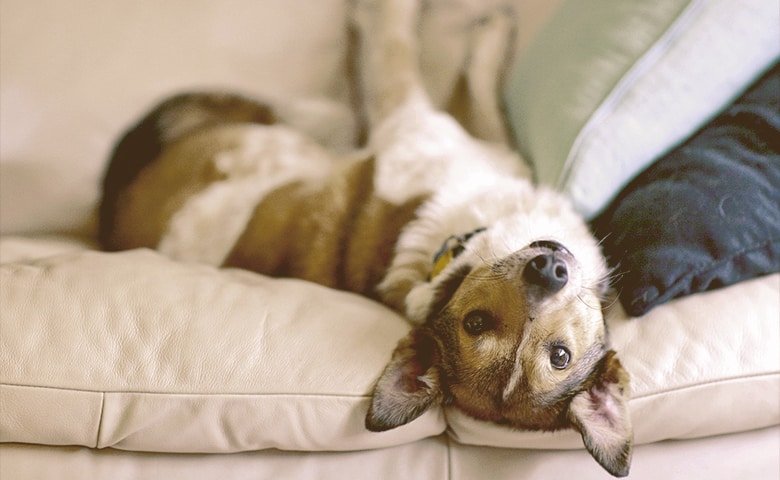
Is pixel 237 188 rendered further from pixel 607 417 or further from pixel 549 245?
pixel 607 417

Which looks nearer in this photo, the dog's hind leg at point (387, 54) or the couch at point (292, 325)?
the couch at point (292, 325)

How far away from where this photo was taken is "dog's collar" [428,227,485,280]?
167cm

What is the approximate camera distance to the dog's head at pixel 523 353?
4.68ft

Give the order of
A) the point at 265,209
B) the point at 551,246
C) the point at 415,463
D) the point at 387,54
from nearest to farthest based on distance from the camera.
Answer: the point at 415,463 < the point at 551,246 < the point at 265,209 < the point at 387,54

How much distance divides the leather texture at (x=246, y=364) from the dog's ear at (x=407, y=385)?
0.04 meters

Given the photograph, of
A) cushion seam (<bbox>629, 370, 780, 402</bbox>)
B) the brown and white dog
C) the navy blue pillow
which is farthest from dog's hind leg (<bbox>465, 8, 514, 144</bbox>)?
cushion seam (<bbox>629, 370, 780, 402</bbox>)

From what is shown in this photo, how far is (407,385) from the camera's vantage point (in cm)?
140

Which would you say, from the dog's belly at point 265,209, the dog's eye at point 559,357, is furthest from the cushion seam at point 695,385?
the dog's belly at point 265,209

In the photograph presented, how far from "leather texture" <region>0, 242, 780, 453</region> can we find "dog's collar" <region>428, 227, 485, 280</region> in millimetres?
247

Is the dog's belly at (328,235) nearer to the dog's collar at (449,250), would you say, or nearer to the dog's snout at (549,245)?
the dog's collar at (449,250)

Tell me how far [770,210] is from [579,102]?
55cm

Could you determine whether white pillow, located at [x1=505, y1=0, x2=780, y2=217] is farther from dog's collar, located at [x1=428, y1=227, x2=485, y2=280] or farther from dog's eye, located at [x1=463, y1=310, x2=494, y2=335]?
dog's eye, located at [x1=463, y1=310, x2=494, y2=335]

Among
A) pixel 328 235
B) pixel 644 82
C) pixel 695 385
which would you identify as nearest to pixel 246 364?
pixel 328 235

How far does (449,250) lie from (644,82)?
0.70 meters
